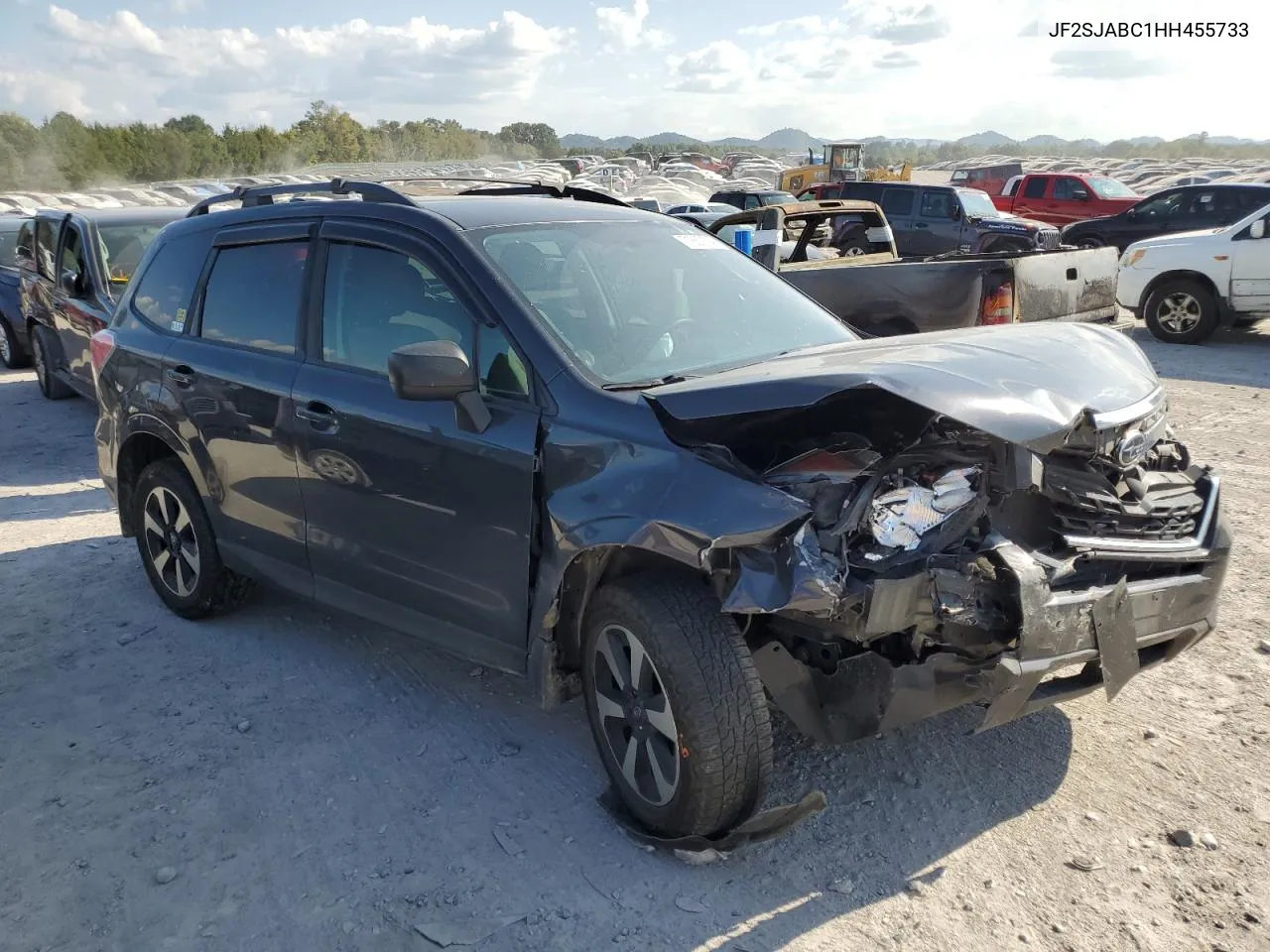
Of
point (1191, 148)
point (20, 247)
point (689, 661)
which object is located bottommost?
point (689, 661)

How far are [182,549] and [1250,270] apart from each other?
1192 centimetres

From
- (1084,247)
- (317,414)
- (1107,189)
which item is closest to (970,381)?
(317,414)

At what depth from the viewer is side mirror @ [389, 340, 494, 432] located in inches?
124

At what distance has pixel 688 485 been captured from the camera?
2.84m

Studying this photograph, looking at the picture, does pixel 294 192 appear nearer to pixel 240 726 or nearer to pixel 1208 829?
pixel 240 726

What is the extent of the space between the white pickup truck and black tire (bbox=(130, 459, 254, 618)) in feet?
36.4

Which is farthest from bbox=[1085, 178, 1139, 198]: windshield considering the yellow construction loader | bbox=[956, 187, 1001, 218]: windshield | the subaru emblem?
the subaru emblem

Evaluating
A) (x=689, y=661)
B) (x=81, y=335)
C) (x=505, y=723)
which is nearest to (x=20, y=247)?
(x=81, y=335)

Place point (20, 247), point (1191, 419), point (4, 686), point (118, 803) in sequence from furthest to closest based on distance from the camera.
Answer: point (20, 247), point (1191, 419), point (4, 686), point (118, 803)

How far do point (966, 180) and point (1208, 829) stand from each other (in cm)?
3617

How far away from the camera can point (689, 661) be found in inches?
112

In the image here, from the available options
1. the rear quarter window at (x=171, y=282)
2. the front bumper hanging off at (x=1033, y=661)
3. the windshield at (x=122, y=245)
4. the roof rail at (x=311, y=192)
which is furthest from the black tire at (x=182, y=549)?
the windshield at (x=122, y=245)

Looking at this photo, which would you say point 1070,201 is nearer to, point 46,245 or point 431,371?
point 46,245

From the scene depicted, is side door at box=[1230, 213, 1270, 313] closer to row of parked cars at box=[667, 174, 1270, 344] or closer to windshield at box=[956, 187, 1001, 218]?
row of parked cars at box=[667, 174, 1270, 344]
